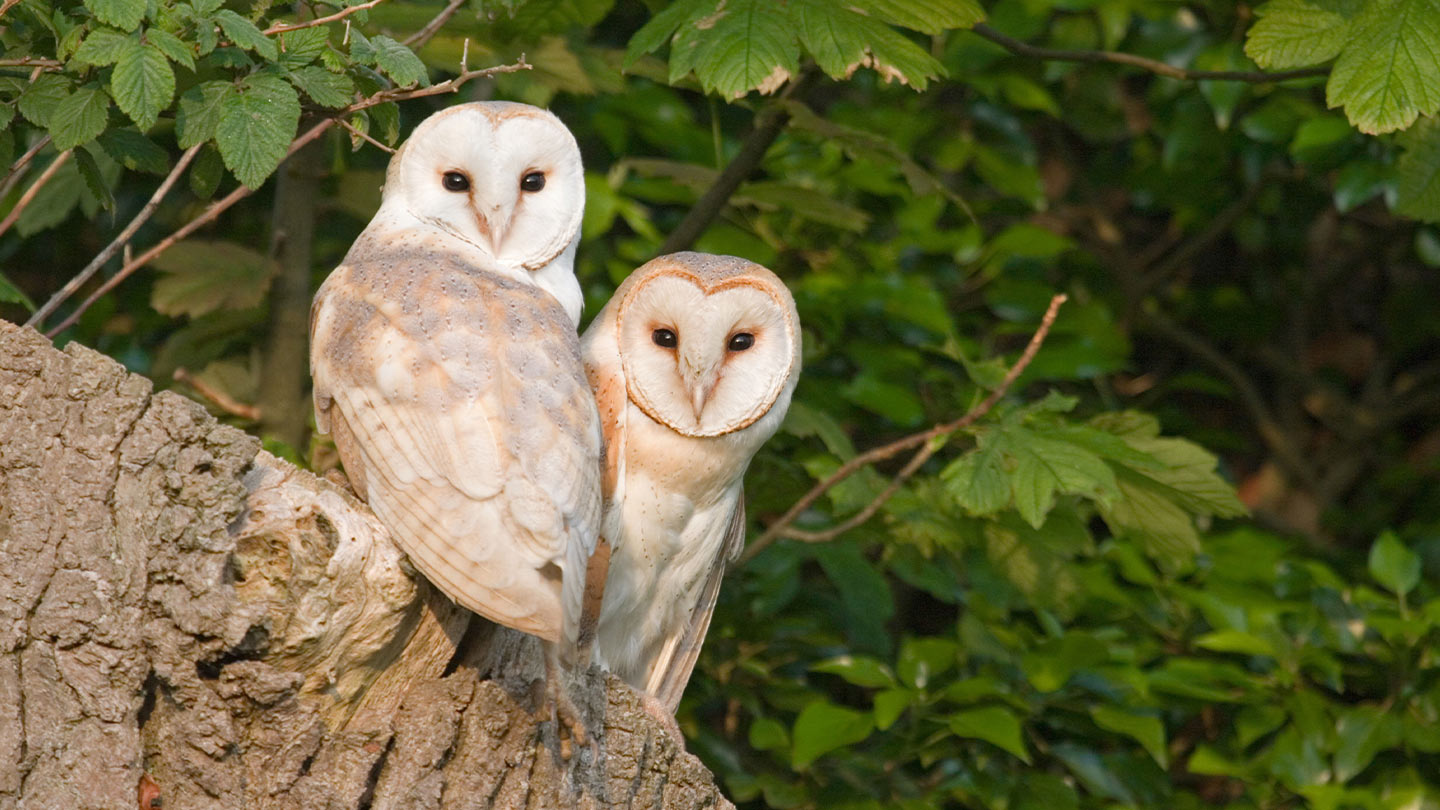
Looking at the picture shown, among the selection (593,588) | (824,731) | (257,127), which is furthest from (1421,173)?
(257,127)

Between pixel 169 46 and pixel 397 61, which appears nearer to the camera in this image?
pixel 169 46

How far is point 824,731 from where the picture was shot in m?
3.60

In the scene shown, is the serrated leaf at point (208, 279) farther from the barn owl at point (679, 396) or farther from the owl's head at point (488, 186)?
the barn owl at point (679, 396)

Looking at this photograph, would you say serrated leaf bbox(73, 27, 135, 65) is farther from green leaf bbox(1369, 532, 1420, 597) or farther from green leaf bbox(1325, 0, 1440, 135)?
green leaf bbox(1369, 532, 1420, 597)

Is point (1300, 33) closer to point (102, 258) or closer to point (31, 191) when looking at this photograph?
point (102, 258)

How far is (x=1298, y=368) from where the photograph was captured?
250 inches

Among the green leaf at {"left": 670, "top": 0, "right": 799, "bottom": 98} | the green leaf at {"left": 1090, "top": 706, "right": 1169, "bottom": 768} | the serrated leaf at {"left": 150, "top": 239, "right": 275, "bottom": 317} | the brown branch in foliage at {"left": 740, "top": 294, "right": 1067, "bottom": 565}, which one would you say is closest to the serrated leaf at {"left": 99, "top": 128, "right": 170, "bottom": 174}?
the green leaf at {"left": 670, "top": 0, "right": 799, "bottom": 98}

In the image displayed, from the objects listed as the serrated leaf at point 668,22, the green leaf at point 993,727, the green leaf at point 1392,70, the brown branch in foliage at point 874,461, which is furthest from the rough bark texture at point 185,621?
the green leaf at point 1392,70

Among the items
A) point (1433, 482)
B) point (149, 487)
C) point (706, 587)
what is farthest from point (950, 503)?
point (1433, 482)

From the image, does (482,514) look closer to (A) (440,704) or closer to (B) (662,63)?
(A) (440,704)

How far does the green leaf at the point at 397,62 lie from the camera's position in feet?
7.38

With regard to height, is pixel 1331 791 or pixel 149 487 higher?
pixel 149 487

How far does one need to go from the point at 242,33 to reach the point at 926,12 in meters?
1.41

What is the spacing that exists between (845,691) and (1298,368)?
2789 millimetres
